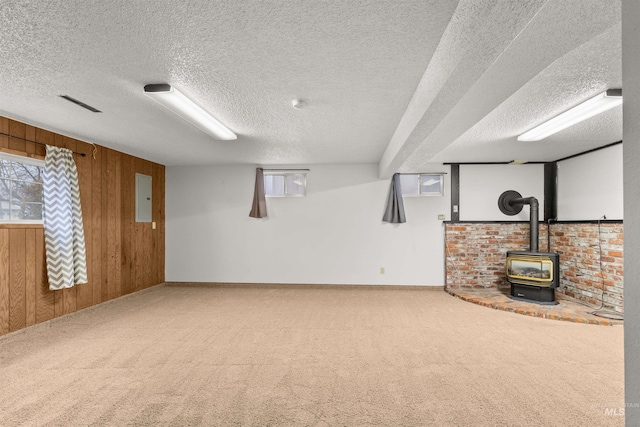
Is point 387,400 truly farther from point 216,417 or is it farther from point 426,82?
point 426,82

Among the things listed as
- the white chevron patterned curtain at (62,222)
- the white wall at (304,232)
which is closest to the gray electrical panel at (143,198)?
the white wall at (304,232)

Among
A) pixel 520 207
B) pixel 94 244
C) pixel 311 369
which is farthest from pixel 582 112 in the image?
pixel 94 244

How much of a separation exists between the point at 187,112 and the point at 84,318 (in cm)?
307

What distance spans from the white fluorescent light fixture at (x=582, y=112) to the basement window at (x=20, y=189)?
5731 millimetres

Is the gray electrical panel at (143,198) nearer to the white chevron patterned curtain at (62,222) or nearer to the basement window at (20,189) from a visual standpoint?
the white chevron patterned curtain at (62,222)

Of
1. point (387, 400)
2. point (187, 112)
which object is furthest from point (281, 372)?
point (187, 112)

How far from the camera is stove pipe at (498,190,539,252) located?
16.8 ft

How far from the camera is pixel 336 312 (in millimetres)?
4305

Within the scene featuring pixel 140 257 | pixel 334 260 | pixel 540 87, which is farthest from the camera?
pixel 334 260

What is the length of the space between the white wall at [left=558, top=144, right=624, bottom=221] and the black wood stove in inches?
23.7

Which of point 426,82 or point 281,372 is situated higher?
point 426,82

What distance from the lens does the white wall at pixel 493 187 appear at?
5664 millimetres

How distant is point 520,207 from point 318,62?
5065mm

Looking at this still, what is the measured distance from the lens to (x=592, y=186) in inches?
185
